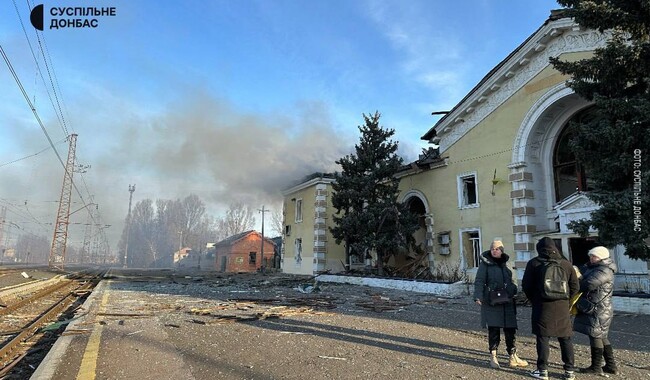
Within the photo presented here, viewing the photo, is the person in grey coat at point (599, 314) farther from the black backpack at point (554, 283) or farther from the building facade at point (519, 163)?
the building facade at point (519, 163)

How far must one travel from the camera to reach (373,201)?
20297 millimetres

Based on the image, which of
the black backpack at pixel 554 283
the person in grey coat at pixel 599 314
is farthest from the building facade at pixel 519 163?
Answer: the black backpack at pixel 554 283

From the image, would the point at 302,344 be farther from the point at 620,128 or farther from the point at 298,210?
the point at 298,210

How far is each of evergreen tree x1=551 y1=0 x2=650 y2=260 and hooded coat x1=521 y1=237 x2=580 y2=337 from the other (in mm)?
5216

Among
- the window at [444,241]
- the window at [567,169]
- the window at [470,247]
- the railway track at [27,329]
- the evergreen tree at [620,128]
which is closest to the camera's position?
the railway track at [27,329]

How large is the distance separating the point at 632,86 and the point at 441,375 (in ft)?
27.9

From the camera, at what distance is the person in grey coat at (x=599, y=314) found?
15.7 ft

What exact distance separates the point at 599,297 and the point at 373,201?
1552 centimetres

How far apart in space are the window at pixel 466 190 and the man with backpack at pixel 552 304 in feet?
A: 43.5

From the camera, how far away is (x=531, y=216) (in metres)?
14.9

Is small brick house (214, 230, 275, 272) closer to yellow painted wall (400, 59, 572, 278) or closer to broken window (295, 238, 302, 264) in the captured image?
broken window (295, 238, 302, 264)

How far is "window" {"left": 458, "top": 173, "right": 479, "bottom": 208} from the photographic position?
58.0ft

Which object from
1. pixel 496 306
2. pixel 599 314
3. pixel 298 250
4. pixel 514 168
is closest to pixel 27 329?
pixel 496 306

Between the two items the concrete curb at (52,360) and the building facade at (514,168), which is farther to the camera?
the building facade at (514,168)
